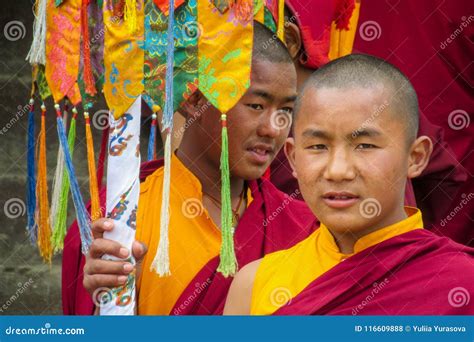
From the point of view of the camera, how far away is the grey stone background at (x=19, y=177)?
5.36m

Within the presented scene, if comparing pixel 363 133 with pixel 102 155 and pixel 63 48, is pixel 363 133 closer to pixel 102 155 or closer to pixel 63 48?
pixel 63 48

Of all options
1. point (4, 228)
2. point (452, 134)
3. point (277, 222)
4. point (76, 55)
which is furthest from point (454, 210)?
point (76, 55)

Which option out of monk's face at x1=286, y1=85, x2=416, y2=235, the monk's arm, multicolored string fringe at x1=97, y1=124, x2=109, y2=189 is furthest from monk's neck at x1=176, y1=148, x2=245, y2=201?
monk's face at x1=286, y1=85, x2=416, y2=235

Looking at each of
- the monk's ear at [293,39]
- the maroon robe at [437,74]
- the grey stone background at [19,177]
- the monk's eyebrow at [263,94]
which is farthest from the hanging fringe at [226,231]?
the grey stone background at [19,177]

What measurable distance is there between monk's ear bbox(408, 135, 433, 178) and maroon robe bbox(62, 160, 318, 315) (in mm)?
448

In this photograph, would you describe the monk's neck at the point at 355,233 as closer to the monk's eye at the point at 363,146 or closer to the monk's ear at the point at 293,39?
the monk's eye at the point at 363,146

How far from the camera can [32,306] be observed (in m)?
→ 5.37

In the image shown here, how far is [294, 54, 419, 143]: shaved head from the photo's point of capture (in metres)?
3.08

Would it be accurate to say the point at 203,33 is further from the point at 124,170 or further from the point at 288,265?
the point at 288,265

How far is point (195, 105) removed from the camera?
371 centimetres

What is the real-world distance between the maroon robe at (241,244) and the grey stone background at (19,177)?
1621 millimetres

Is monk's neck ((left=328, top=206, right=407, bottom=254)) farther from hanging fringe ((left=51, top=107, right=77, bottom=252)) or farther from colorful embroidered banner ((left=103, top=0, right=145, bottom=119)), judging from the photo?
hanging fringe ((left=51, top=107, right=77, bottom=252))

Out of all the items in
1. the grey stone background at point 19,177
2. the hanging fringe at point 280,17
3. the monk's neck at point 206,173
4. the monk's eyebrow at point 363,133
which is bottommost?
the grey stone background at point 19,177

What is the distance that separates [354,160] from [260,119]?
668 mm
